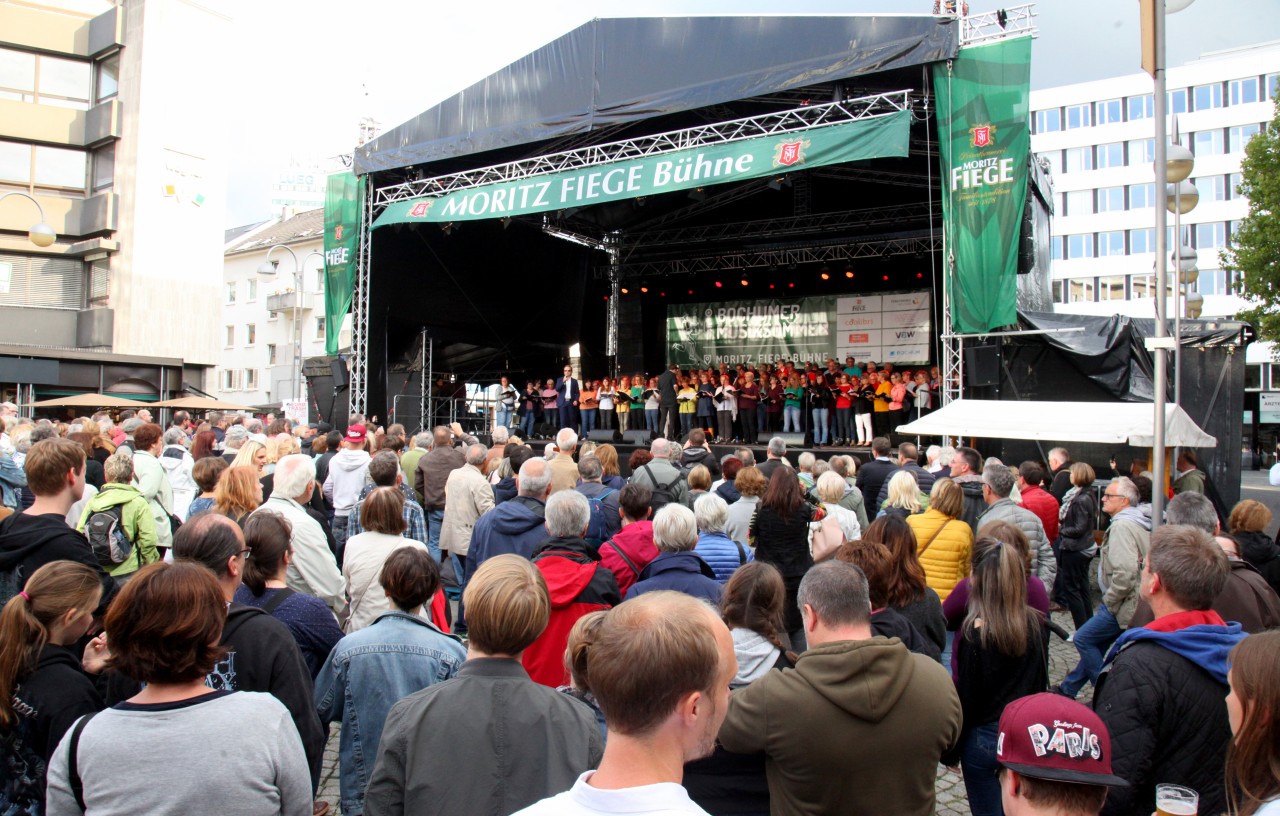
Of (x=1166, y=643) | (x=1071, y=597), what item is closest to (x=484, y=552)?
(x=1166, y=643)

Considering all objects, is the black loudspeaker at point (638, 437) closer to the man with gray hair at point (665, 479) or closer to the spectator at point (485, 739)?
the man with gray hair at point (665, 479)

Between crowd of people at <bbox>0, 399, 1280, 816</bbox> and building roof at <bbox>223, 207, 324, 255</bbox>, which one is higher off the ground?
building roof at <bbox>223, 207, 324, 255</bbox>

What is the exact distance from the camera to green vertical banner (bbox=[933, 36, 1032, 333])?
31.4 ft

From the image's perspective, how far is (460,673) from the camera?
1.91 metres

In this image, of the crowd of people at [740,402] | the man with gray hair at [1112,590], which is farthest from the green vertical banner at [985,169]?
the man with gray hair at [1112,590]

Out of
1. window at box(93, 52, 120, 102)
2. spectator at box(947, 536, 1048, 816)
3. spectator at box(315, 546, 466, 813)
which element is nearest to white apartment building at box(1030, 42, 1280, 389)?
window at box(93, 52, 120, 102)

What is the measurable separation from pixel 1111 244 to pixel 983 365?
39.7 metres

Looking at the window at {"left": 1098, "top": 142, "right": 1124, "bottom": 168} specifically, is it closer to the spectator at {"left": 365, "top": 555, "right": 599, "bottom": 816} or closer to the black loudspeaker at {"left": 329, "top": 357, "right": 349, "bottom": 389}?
the black loudspeaker at {"left": 329, "top": 357, "right": 349, "bottom": 389}

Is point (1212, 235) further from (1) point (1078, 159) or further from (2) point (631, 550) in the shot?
(2) point (631, 550)

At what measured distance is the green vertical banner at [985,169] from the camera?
9578 mm

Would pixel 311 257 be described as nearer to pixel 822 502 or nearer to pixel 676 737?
pixel 822 502

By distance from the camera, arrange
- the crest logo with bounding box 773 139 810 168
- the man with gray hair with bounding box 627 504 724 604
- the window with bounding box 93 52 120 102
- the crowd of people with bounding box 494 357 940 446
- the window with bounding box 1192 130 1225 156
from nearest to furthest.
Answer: the man with gray hair with bounding box 627 504 724 604
the crest logo with bounding box 773 139 810 168
the crowd of people with bounding box 494 357 940 446
the window with bounding box 93 52 120 102
the window with bounding box 1192 130 1225 156

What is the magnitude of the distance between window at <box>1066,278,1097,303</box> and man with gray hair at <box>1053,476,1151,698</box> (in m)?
43.9

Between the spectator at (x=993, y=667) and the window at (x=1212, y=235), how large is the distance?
4655 cm
